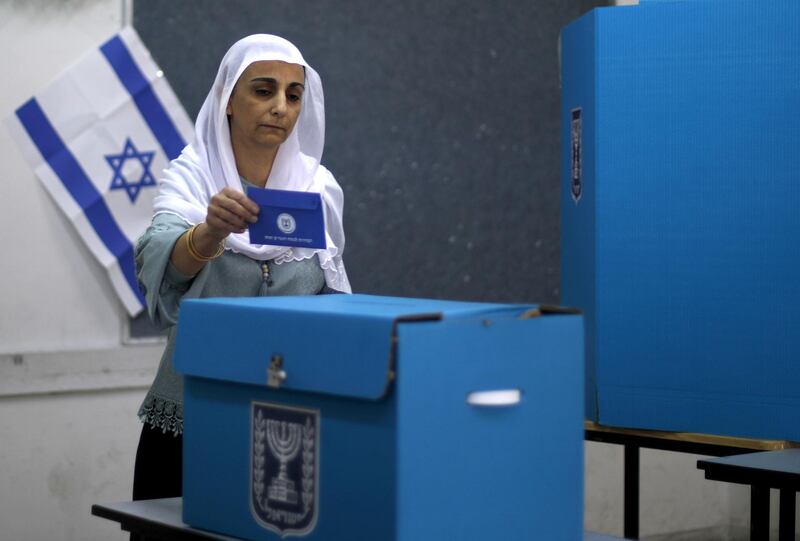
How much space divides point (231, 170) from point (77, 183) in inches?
45.2

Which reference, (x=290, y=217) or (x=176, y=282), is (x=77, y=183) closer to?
(x=176, y=282)

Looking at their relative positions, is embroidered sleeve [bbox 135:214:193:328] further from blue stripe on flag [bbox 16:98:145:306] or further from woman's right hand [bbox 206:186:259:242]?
blue stripe on flag [bbox 16:98:145:306]

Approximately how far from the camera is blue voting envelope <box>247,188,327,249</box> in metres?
1.41

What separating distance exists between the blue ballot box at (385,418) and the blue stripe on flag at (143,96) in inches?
66.8

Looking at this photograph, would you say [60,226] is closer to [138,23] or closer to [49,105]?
[49,105]

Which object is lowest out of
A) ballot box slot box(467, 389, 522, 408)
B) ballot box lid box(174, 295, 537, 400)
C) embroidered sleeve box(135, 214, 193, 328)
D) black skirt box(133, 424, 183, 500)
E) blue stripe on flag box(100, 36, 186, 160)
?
black skirt box(133, 424, 183, 500)

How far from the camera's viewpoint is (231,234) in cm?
167

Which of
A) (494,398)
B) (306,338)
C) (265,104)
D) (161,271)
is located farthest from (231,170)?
(494,398)

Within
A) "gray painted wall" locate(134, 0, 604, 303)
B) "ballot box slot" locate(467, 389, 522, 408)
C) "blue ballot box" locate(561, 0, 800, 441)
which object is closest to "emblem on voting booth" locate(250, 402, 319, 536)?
"ballot box slot" locate(467, 389, 522, 408)

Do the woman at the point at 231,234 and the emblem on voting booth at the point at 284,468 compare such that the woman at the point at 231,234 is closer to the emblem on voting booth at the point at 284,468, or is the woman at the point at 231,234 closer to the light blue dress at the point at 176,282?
the light blue dress at the point at 176,282

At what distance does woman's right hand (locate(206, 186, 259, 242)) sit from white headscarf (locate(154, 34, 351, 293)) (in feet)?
0.58

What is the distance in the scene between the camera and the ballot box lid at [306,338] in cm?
110

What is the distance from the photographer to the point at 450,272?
3479 mm

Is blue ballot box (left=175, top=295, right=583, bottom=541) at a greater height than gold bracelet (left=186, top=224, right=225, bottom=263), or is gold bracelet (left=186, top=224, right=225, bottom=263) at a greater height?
gold bracelet (left=186, top=224, right=225, bottom=263)
